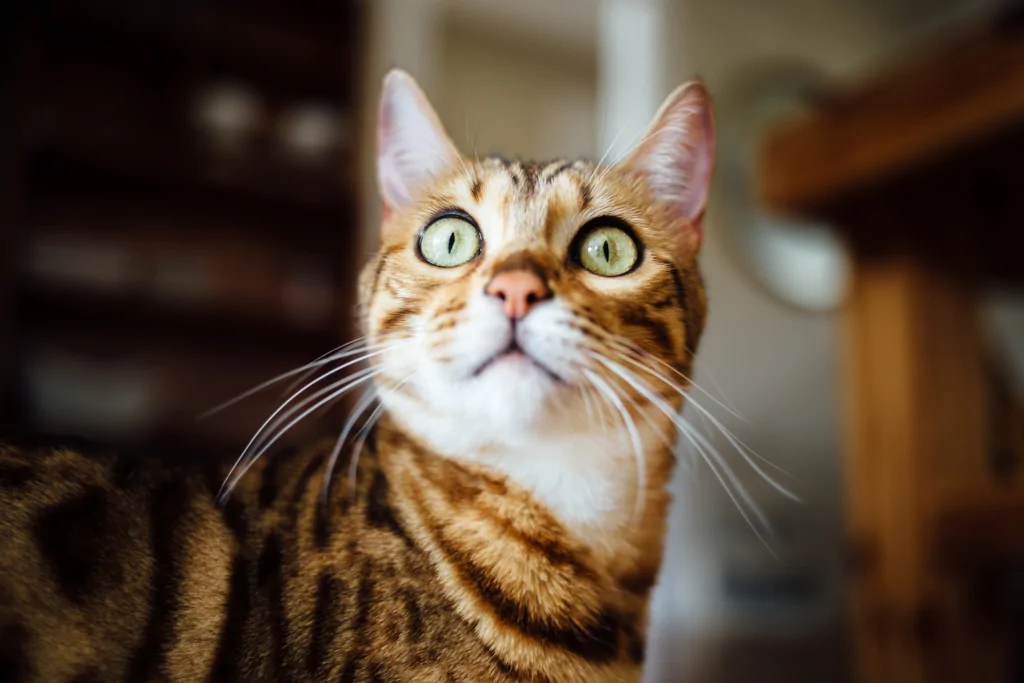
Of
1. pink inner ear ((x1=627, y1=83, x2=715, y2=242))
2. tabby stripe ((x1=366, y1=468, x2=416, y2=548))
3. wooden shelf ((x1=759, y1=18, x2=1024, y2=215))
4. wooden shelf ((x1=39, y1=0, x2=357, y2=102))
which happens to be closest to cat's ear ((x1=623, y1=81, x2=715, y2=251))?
pink inner ear ((x1=627, y1=83, x2=715, y2=242))

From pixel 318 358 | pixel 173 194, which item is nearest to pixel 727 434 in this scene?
pixel 318 358

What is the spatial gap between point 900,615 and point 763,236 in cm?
154

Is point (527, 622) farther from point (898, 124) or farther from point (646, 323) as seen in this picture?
point (898, 124)

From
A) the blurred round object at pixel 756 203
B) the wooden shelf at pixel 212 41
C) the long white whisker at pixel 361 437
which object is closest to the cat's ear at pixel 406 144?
the long white whisker at pixel 361 437

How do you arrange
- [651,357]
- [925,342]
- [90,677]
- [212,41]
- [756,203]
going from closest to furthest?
[90,677] → [651,357] → [925,342] → [212,41] → [756,203]

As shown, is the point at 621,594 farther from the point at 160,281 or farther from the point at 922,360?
the point at 160,281

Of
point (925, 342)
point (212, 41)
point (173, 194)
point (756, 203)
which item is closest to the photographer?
point (925, 342)

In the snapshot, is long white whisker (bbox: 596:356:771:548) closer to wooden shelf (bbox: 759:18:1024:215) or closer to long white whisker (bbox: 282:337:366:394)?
long white whisker (bbox: 282:337:366:394)

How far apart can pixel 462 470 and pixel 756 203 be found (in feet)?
6.07

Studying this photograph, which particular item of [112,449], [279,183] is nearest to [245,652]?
[112,449]

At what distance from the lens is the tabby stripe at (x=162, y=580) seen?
0.29 metres

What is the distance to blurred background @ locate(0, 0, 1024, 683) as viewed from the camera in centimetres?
64

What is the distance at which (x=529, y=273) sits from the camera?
369mm

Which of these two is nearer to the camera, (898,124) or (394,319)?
(394,319)
